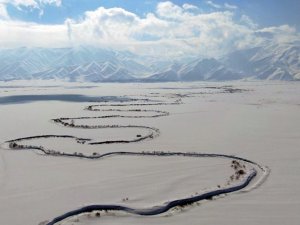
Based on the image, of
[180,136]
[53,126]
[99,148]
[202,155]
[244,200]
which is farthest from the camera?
[53,126]

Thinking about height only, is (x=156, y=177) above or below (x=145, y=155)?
below

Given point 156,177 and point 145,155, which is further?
point 145,155

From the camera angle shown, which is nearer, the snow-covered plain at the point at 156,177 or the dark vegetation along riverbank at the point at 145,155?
the snow-covered plain at the point at 156,177

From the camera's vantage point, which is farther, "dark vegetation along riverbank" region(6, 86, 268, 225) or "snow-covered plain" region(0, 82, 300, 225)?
"dark vegetation along riverbank" region(6, 86, 268, 225)

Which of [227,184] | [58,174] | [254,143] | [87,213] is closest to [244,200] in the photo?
[227,184]

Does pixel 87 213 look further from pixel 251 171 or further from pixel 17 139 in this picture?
pixel 17 139

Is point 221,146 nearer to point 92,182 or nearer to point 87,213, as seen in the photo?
point 92,182

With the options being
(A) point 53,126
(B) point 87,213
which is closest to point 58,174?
(B) point 87,213

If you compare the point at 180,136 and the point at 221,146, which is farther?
the point at 180,136

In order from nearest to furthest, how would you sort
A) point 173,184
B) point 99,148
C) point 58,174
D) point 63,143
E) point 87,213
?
point 87,213
point 173,184
point 58,174
point 99,148
point 63,143
